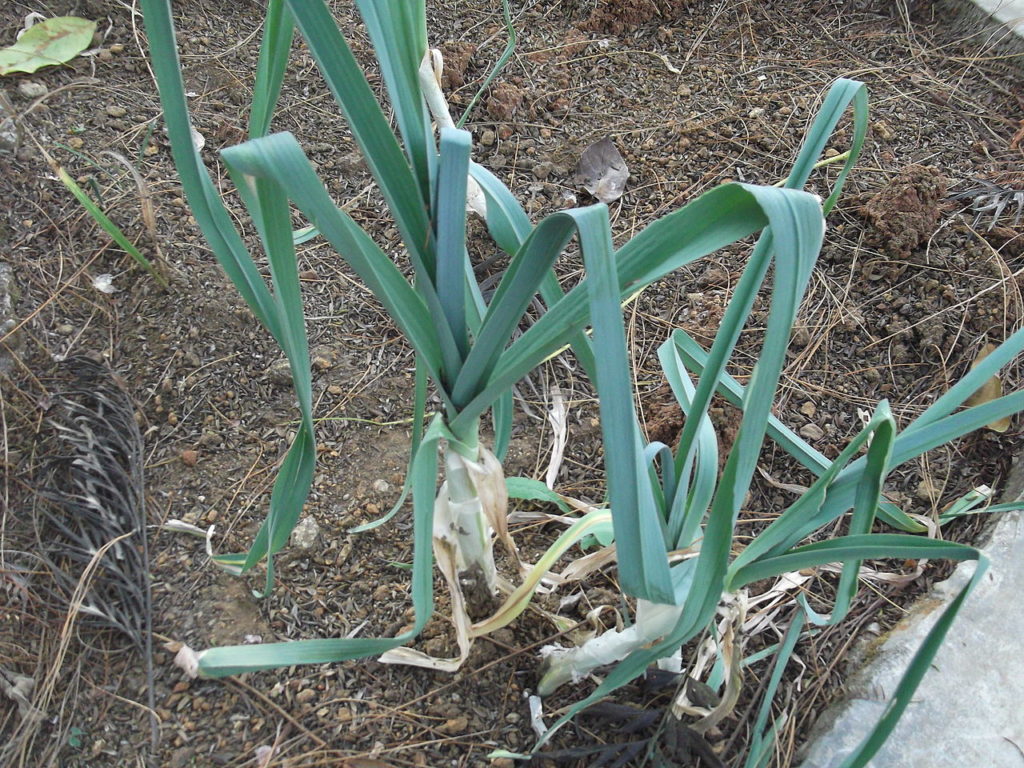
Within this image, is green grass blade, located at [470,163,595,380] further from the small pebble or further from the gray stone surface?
the small pebble

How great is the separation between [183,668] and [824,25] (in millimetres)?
2012

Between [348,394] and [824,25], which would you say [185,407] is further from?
[824,25]

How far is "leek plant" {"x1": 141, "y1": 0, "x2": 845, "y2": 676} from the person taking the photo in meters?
0.52

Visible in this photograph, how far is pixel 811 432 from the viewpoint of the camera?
4.19 feet

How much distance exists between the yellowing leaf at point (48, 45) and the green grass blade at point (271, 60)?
1244mm

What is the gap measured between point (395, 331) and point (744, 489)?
845 mm

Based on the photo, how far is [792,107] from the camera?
1709 millimetres

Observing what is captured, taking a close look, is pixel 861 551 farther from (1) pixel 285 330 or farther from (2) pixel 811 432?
(2) pixel 811 432

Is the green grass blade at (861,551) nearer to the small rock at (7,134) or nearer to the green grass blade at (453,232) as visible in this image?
the green grass blade at (453,232)

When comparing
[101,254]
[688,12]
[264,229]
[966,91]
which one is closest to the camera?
[264,229]

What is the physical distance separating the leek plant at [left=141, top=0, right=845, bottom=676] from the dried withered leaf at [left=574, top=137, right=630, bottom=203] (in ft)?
2.66

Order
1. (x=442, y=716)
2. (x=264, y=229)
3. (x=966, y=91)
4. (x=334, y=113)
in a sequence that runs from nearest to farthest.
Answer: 1. (x=264, y=229)
2. (x=442, y=716)
3. (x=334, y=113)
4. (x=966, y=91)

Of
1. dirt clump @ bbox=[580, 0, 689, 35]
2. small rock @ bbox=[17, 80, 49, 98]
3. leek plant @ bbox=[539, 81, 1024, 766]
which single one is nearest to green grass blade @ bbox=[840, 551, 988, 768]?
leek plant @ bbox=[539, 81, 1024, 766]

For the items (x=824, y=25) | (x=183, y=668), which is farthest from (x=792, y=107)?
(x=183, y=668)
